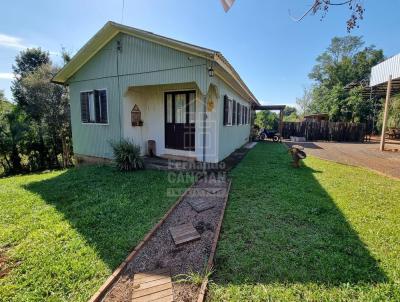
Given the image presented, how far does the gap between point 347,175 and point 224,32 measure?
24.6ft

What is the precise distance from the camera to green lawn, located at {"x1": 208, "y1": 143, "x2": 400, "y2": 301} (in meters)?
2.18

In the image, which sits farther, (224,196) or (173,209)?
(224,196)

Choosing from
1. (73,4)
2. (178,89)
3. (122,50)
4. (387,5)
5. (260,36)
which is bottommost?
(178,89)

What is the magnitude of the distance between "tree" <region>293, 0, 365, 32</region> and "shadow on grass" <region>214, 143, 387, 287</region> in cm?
291

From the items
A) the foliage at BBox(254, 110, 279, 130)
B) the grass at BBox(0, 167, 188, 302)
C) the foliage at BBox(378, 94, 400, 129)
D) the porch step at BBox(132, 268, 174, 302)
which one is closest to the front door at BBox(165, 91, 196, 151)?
the grass at BBox(0, 167, 188, 302)

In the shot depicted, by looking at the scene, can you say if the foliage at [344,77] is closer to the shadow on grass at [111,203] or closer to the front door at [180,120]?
the front door at [180,120]

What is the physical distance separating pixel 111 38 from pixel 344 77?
33.2 metres

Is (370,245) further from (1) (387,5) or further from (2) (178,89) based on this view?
(2) (178,89)

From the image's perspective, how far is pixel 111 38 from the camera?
291 inches

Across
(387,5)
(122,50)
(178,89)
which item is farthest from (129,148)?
(387,5)

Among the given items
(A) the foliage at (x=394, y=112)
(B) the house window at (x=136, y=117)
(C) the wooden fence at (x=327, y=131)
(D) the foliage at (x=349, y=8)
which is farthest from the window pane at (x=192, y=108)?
(A) the foliage at (x=394, y=112)

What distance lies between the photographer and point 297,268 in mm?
2475

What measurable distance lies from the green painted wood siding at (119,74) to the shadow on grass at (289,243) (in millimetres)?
3381

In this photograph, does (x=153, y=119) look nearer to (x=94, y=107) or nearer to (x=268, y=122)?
(x=94, y=107)
